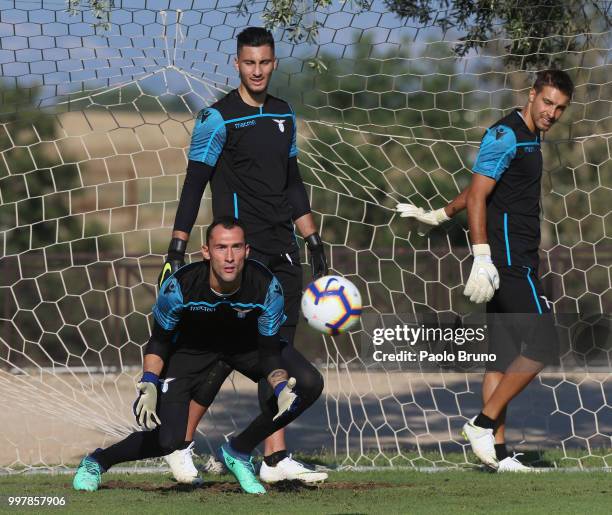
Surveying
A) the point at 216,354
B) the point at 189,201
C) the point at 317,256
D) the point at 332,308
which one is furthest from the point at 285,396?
the point at 189,201

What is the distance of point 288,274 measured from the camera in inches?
278

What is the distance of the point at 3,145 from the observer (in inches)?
688

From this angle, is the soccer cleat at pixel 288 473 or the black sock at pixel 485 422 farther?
the black sock at pixel 485 422

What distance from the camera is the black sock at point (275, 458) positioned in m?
7.11

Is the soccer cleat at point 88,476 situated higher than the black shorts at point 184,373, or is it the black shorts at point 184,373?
the black shorts at point 184,373

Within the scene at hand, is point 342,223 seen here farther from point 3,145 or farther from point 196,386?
point 196,386

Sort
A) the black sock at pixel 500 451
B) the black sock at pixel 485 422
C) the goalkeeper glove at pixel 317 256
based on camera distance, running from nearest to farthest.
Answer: the goalkeeper glove at pixel 317 256 → the black sock at pixel 485 422 → the black sock at pixel 500 451

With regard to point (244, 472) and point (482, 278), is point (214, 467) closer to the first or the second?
point (244, 472)

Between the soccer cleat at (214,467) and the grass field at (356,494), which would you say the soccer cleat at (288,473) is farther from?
the soccer cleat at (214,467)

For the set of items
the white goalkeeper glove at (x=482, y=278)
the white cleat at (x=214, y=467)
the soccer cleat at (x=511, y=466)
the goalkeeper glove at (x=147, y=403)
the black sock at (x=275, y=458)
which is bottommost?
the white cleat at (x=214, y=467)

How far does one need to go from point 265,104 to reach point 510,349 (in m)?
2.14

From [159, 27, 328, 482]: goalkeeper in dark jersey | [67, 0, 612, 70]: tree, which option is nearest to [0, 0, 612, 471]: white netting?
[67, 0, 612, 70]: tree

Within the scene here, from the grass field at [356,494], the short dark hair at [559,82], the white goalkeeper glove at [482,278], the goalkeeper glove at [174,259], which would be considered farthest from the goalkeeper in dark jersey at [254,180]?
the short dark hair at [559,82]

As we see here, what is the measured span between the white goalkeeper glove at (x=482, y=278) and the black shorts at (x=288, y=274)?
1.04m
